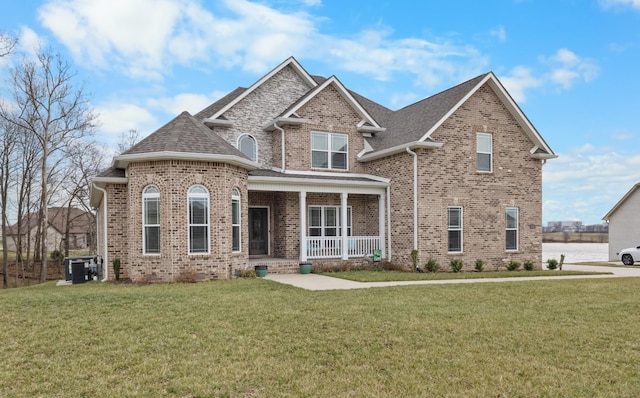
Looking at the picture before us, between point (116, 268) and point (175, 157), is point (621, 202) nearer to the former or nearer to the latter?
point (175, 157)

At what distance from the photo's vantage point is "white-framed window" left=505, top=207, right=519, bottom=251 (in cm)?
1958

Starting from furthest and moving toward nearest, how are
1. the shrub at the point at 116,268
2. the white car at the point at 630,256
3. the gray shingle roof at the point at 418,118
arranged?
the white car at the point at 630,256, the gray shingle roof at the point at 418,118, the shrub at the point at 116,268

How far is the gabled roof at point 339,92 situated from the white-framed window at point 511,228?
6611mm

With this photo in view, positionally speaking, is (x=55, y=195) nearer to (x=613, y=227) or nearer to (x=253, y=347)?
(x=253, y=347)

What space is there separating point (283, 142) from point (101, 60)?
23.7 feet

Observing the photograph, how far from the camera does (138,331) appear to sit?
299 inches

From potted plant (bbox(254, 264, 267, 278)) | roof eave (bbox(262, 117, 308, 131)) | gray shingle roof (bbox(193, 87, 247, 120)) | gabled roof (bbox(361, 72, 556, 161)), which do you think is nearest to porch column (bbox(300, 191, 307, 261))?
potted plant (bbox(254, 264, 267, 278))

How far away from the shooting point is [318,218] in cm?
1975

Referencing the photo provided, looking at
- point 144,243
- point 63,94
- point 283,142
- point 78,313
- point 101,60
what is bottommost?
point 78,313

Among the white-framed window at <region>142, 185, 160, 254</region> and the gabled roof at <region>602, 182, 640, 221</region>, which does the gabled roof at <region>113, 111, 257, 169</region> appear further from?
the gabled roof at <region>602, 182, 640, 221</region>

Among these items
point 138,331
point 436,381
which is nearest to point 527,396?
point 436,381

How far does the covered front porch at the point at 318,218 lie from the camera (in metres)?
18.1

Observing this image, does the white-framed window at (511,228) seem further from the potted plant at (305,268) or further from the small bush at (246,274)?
the small bush at (246,274)

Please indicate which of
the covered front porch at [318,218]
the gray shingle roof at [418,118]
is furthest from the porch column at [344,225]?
the gray shingle roof at [418,118]
